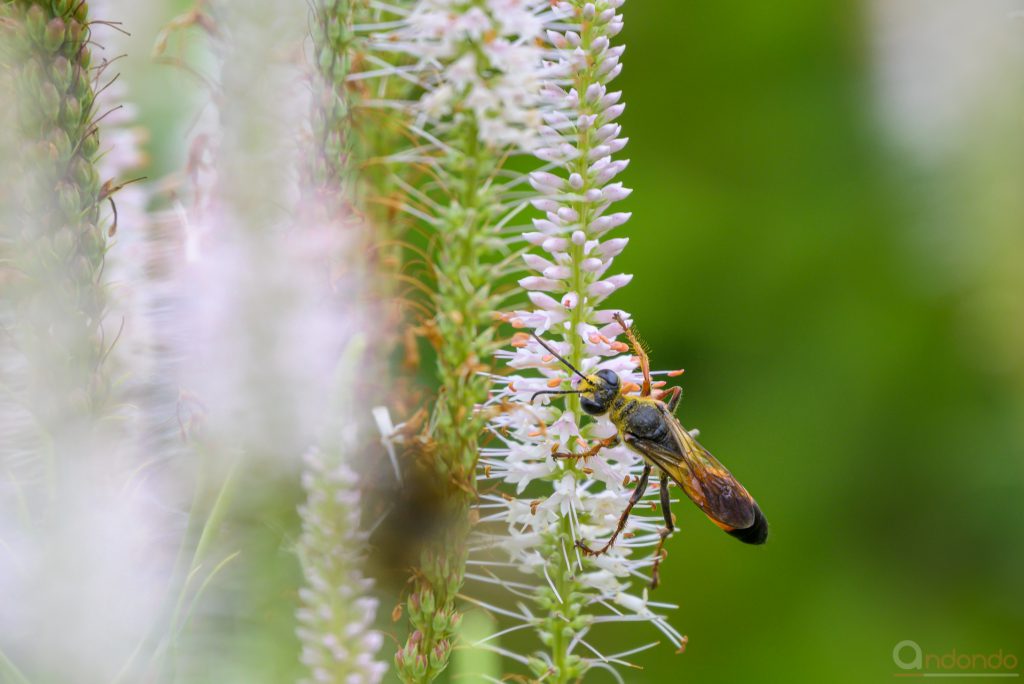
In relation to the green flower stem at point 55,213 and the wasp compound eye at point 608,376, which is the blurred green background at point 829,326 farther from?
the green flower stem at point 55,213

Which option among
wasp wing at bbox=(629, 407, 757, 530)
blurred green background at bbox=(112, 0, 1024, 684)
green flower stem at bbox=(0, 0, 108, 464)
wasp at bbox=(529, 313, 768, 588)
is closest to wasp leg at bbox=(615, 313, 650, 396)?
wasp at bbox=(529, 313, 768, 588)

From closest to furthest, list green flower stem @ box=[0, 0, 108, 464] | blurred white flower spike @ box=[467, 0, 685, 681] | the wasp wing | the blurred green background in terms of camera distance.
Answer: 1. green flower stem @ box=[0, 0, 108, 464]
2. blurred white flower spike @ box=[467, 0, 685, 681]
3. the wasp wing
4. the blurred green background

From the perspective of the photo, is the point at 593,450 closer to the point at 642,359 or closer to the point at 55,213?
the point at 642,359

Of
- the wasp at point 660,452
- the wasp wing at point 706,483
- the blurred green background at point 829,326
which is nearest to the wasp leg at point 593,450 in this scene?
the wasp at point 660,452

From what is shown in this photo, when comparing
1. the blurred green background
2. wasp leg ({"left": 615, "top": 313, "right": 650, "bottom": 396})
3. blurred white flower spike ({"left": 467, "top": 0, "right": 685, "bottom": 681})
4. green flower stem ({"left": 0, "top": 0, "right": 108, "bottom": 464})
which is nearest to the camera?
green flower stem ({"left": 0, "top": 0, "right": 108, "bottom": 464})

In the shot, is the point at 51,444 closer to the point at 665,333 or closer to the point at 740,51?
the point at 665,333

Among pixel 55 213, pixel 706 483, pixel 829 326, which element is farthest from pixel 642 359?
pixel 829 326

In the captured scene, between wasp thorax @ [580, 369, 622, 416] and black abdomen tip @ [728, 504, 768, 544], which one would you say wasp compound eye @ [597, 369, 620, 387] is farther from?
black abdomen tip @ [728, 504, 768, 544]
